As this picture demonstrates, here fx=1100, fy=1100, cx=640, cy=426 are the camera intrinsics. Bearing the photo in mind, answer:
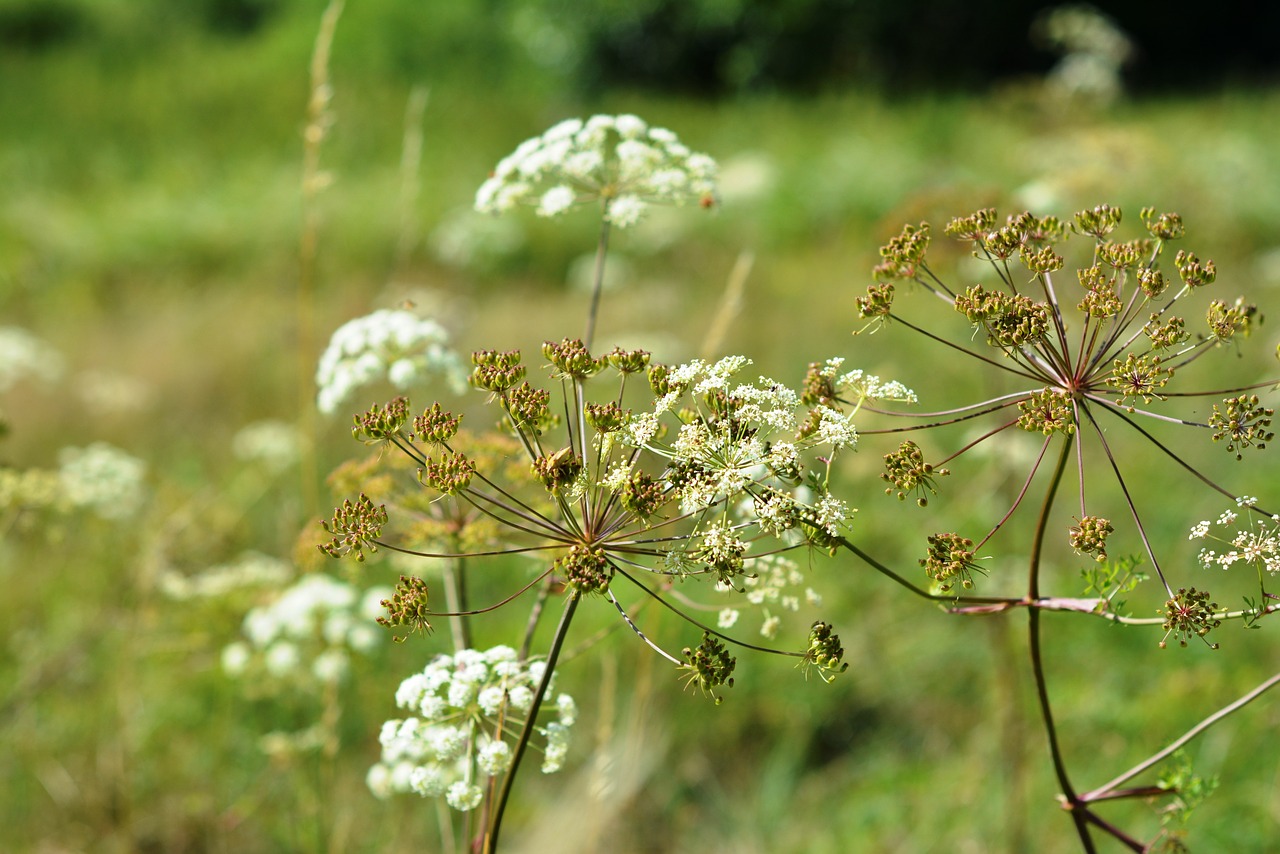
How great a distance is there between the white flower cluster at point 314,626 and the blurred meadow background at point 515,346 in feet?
0.73

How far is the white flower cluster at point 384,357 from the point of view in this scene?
109 inches

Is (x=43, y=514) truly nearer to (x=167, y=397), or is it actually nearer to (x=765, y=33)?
(x=167, y=397)

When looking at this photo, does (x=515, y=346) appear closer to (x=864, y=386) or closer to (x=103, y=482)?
(x=103, y=482)

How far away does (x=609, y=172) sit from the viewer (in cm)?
265

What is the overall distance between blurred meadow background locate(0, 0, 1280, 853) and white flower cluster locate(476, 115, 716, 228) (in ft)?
1.37

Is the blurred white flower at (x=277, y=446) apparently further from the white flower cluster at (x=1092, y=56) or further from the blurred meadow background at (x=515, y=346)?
the white flower cluster at (x=1092, y=56)

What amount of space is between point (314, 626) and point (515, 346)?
6407mm

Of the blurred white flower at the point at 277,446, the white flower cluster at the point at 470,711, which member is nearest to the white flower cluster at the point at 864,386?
the white flower cluster at the point at 470,711

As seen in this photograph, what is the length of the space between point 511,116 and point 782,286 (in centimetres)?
1156

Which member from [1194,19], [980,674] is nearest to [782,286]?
[980,674]

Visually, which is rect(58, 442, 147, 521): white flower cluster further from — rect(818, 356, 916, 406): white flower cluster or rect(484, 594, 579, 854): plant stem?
rect(818, 356, 916, 406): white flower cluster

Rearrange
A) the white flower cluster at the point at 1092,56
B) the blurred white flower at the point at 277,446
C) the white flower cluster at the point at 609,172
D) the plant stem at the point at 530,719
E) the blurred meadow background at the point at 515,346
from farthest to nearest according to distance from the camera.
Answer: the white flower cluster at the point at 1092,56
the blurred white flower at the point at 277,446
the blurred meadow background at the point at 515,346
the white flower cluster at the point at 609,172
the plant stem at the point at 530,719

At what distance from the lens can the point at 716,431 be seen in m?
1.60

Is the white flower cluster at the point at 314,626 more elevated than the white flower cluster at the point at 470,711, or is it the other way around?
the white flower cluster at the point at 314,626
